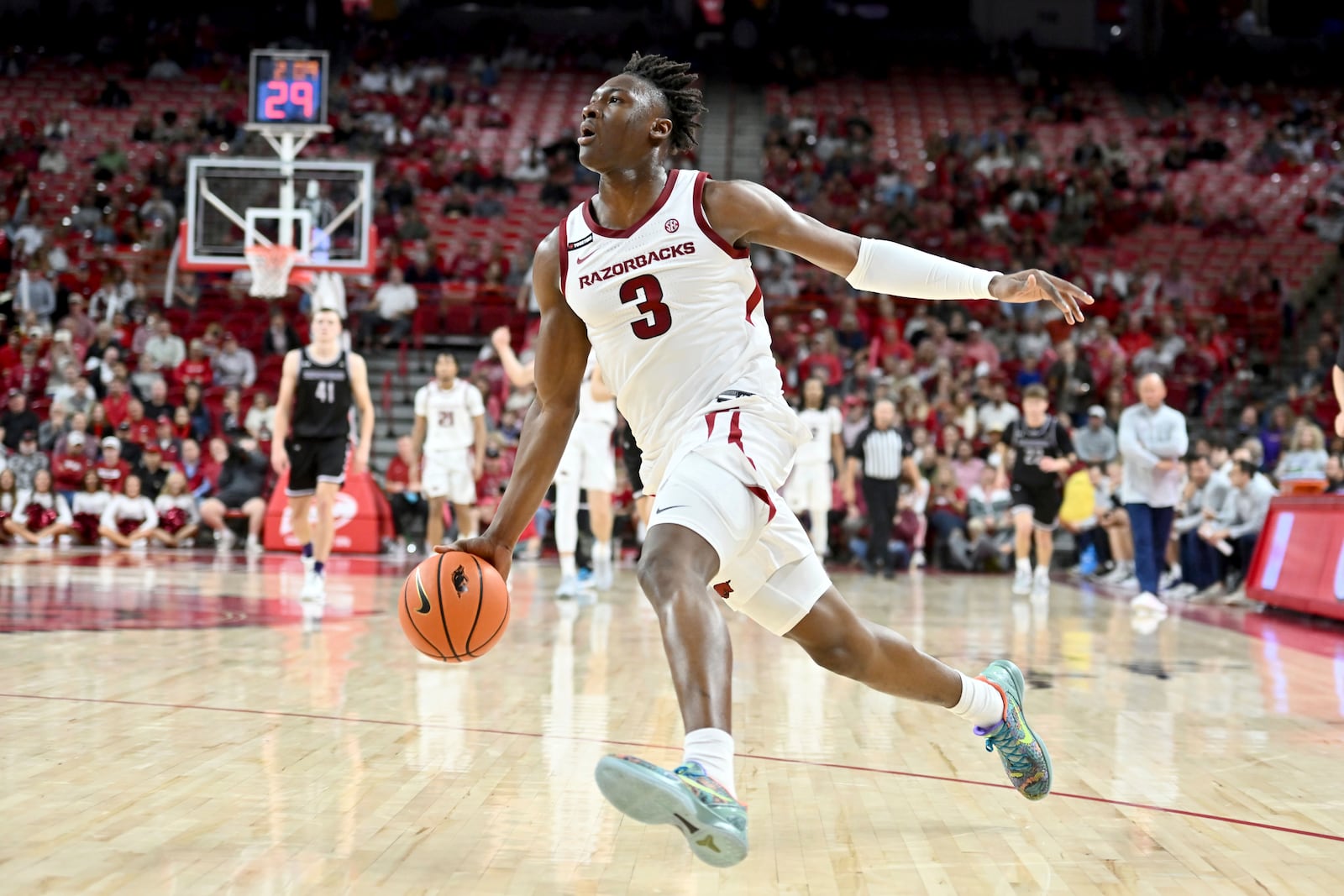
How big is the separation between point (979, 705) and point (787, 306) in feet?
53.2

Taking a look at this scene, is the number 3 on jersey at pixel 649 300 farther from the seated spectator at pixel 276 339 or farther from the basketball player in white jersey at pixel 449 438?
the seated spectator at pixel 276 339

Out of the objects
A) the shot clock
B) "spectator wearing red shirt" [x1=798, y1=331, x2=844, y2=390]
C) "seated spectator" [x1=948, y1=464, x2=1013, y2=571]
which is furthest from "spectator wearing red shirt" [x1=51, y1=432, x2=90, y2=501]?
"seated spectator" [x1=948, y1=464, x2=1013, y2=571]

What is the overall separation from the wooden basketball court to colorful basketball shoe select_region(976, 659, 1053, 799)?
0.25 feet

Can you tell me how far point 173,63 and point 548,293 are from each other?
26061mm

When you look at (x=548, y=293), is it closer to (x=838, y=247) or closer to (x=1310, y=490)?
(x=838, y=247)

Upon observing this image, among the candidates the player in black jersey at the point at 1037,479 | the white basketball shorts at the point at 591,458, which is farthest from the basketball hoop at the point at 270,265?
the player in black jersey at the point at 1037,479

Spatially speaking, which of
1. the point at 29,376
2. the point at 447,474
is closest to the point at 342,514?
the point at 447,474

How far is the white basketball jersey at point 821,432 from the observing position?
47.4 feet

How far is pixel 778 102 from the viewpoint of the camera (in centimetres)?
2772

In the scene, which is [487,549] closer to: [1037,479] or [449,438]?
[449,438]

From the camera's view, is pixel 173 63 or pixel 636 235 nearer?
pixel 636 235

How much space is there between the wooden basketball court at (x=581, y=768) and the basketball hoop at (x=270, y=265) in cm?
739

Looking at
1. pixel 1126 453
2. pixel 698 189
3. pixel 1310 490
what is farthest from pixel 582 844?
pixel 1310 490

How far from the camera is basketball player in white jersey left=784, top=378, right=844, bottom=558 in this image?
14430 mm
